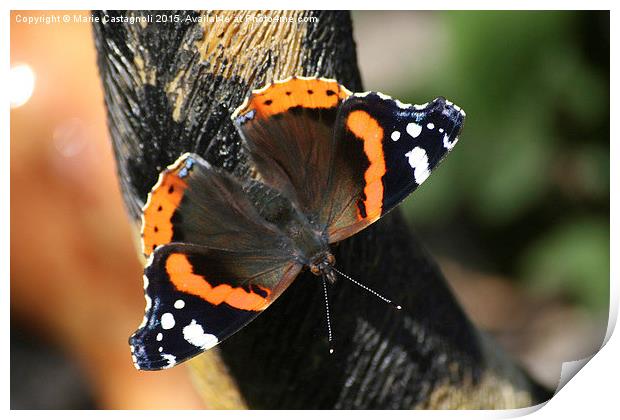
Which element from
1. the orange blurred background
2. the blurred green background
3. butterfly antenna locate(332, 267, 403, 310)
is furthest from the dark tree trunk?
the blurred green background

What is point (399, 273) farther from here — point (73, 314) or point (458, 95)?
point (458, 95)

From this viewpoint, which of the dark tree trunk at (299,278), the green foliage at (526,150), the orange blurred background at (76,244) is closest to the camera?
the dark tree trunk at (299,278)

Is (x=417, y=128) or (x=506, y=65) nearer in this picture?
(x=417, y=128)

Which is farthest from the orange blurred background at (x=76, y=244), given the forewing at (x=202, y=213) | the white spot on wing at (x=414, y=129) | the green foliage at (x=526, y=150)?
the green foliage at (x=526, y=150)

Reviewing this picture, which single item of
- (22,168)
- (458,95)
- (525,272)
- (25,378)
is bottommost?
(525,272)

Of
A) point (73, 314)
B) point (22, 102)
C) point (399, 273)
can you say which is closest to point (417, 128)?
point (399, 273)

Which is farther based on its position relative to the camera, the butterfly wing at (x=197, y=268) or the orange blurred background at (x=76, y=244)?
the orange blurred background at (x=76, y=244)

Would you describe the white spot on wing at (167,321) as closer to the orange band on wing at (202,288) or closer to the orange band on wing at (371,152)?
the orange band on wing at (202,288)
